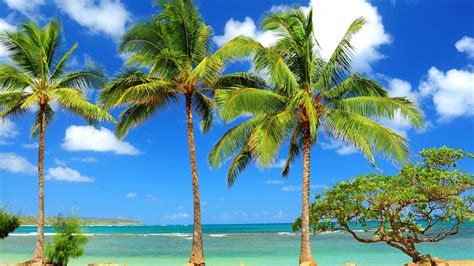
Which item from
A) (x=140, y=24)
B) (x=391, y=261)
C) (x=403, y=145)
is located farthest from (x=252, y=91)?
(x=391, y=261)

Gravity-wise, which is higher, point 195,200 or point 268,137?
point 268,137

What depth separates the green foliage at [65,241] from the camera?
17.0 meters

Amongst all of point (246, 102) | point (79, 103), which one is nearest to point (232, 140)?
point (246, 102)

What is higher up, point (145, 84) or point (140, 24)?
point (140, 24)

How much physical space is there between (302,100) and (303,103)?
565 mm

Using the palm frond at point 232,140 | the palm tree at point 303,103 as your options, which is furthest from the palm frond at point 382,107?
the palm frond at point 232,140

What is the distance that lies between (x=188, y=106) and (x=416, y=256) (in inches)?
333

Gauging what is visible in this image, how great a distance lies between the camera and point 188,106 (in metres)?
17.5

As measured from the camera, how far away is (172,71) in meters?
17.2

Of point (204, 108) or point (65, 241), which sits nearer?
point (65, 241)

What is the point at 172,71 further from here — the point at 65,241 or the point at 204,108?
the point at 65,241

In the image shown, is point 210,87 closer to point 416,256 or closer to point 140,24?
point 140,24

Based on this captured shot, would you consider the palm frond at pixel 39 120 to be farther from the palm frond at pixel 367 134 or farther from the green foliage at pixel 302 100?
the palm frond at pixel 367 134

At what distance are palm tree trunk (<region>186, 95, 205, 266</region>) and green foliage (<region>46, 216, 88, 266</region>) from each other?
382 centimetres
